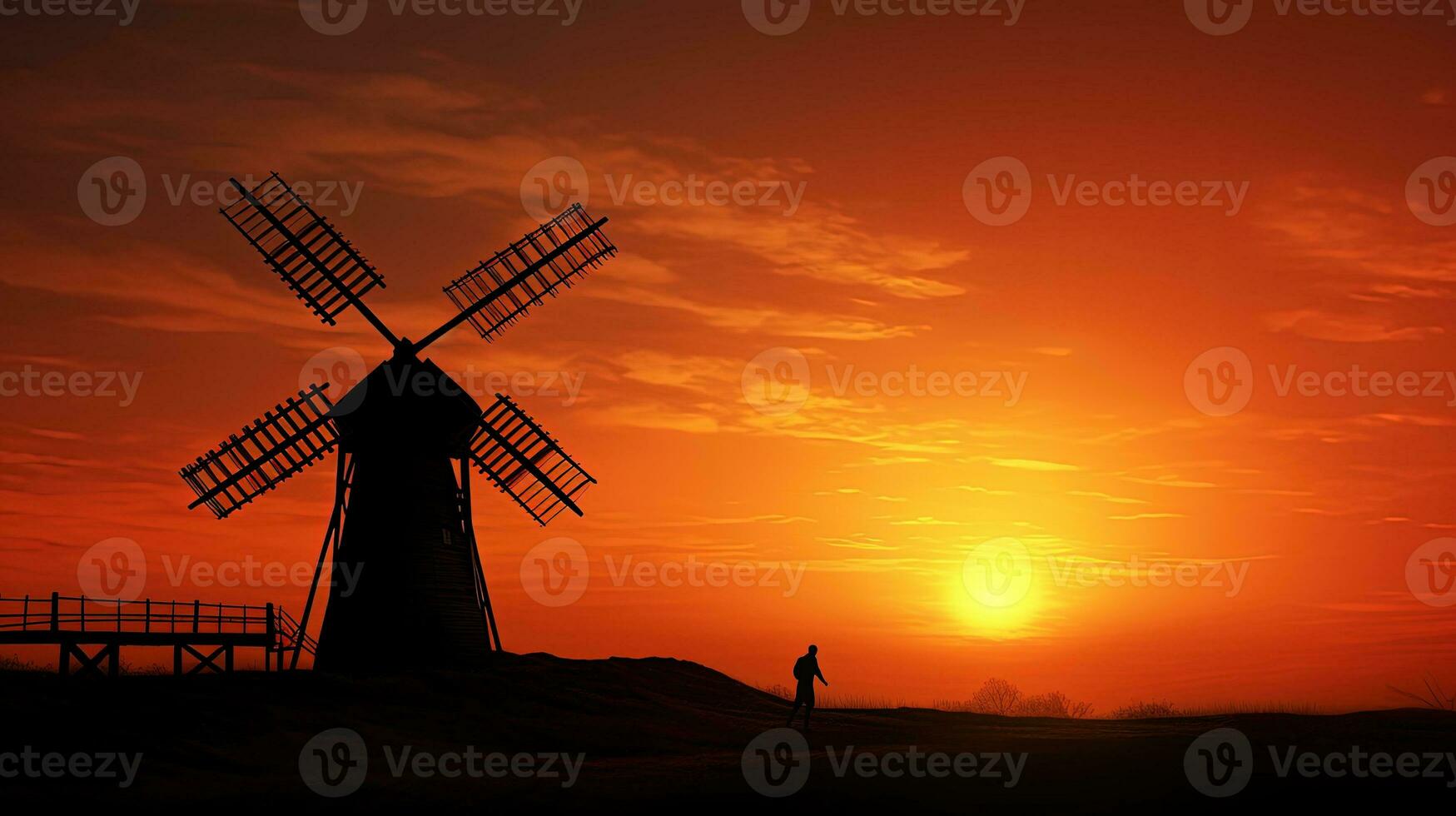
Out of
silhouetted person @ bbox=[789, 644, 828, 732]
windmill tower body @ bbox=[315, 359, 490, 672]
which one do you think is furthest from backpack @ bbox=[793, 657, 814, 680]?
windmill tower body @ bbox=[315, 359, 490, 672]

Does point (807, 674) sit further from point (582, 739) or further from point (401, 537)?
point (401, 537)

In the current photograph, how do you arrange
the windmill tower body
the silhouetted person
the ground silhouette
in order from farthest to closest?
the windmill tower body, the silhouetted person, the ground silhouette

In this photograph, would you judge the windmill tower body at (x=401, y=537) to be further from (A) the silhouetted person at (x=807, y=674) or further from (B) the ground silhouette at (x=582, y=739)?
(A) the silhouetted person at (x=807, y=674)

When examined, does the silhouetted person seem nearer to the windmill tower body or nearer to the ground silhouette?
the ground silhouette

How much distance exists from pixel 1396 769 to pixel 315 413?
90.7 ft

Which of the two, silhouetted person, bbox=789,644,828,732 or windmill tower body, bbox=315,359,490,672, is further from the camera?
windmill tower body, bbox=315,359,490,672

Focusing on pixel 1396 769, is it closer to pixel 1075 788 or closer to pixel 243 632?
pixel 1075 788

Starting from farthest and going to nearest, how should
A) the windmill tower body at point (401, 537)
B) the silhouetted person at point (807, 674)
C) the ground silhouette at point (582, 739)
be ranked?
the windmill tower body at point (401, 537), the silhouetted person at point (807, 674), the ground silhouette at point (582, 739)

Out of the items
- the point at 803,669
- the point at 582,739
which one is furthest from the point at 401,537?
the point at 803,669

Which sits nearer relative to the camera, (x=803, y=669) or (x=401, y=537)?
(x=803, y=669)

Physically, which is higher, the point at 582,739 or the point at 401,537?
the point at 401,537

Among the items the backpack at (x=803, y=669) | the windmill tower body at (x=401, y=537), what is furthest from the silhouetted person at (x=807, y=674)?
the windmill tower body at (x=401, y=537)

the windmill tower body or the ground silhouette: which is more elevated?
the windmill tower body

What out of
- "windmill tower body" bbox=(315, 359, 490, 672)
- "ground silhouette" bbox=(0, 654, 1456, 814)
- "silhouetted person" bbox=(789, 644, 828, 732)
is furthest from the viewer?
"windmill tower body" bbox=(315, 359, 490, 672)
